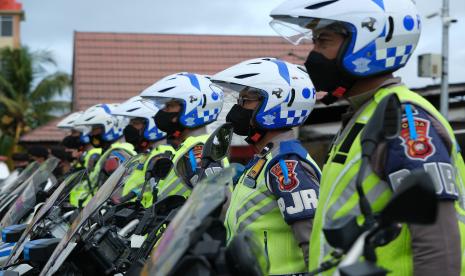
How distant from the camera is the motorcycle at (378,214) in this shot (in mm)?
2059

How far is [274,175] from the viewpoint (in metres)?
3.80

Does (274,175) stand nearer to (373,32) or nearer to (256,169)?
(256,169)

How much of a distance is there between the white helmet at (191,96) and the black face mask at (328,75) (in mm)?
3357

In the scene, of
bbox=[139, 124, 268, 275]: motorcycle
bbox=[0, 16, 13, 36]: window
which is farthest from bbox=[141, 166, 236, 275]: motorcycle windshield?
bbox=[0, 16, 13, 36]: window

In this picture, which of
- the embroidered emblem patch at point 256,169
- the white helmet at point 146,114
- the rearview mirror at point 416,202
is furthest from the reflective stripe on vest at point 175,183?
the rearview mirror at point 416,202

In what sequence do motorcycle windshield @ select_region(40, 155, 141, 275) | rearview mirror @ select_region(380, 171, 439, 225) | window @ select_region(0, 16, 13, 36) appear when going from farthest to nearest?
1. window @ select_region(0, 16, 13, 36)
2. motorcycle windshield @ select_region(40, 155, 141, 275)
3. rearview mirror @ select_region(380, 171, 439, 225)

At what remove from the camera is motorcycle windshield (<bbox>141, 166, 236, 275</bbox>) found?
90.1 inches

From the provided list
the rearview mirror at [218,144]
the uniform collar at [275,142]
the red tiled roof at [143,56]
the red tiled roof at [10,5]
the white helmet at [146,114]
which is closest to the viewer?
the rearview mirror at [218,144]

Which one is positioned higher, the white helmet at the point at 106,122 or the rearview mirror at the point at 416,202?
the rearview mirror at the point at 416,202

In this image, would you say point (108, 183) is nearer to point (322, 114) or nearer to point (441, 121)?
point (441, 121)

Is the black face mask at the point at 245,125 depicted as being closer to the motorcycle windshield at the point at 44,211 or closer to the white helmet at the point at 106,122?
the motorcycle windshield at the point at 44,211

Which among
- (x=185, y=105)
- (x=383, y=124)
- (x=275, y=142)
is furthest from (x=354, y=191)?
(x=185, y=105)

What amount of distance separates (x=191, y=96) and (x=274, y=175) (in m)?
2.71

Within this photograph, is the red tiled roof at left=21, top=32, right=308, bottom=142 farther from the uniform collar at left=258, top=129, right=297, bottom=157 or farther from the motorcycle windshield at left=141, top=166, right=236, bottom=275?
the motorcycle windshield at left=141, top=166, right=236, bottom=275
